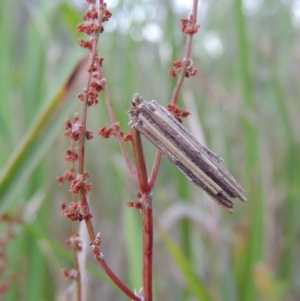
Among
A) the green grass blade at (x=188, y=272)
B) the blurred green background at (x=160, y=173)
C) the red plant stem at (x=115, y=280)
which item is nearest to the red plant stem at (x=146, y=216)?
the red plant stem at (x=115, y=280)

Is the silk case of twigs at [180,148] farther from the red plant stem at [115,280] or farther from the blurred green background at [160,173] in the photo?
the blurred green background at [160,173]

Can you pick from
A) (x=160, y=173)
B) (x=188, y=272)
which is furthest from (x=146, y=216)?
(x=160, y=173)

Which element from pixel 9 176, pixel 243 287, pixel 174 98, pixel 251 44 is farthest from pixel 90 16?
pixel 251 44

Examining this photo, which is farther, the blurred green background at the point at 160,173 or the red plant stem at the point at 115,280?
the blurred green background at the point at 160,173

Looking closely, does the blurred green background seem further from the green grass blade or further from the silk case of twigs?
the silk case of twigs

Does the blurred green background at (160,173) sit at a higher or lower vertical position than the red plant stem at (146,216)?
higher

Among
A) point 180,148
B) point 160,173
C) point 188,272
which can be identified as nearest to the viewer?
point 180,148

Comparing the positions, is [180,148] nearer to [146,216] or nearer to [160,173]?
[146,216]

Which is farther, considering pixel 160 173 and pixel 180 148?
pixel 160 173
